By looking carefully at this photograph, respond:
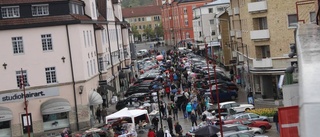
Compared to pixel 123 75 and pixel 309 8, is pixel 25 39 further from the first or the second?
pixel 123 75

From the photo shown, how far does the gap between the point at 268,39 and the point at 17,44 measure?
1978cm

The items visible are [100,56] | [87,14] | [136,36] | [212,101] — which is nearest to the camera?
[212,101]

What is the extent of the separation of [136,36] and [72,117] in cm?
15441

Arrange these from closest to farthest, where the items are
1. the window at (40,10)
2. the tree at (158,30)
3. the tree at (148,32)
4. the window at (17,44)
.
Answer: the window at (17,44) < the window at (40,10) < the tree at (148,32) < the tree at (158,30)

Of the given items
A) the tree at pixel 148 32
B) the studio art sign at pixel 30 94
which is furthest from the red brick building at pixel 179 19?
the studio art sign at pixel 30 94

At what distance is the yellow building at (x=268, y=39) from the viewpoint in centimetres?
4253

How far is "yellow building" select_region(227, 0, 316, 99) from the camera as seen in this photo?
140 ft

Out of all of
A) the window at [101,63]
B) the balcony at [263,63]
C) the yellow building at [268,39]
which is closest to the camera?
the yellow building at [268,39]

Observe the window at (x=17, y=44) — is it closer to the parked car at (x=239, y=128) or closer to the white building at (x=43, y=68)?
the white building at (x=43, y=68)

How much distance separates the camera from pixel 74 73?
4150 cm

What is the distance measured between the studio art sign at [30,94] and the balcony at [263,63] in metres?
16.7

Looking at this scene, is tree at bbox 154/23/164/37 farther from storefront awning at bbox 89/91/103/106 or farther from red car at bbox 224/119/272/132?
red car at bbox 224/119/272/132

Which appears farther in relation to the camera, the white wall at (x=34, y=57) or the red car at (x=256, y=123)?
the white wall at (x=34, y=57)

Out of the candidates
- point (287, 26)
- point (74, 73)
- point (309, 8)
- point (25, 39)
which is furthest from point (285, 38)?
point (25, 39)
